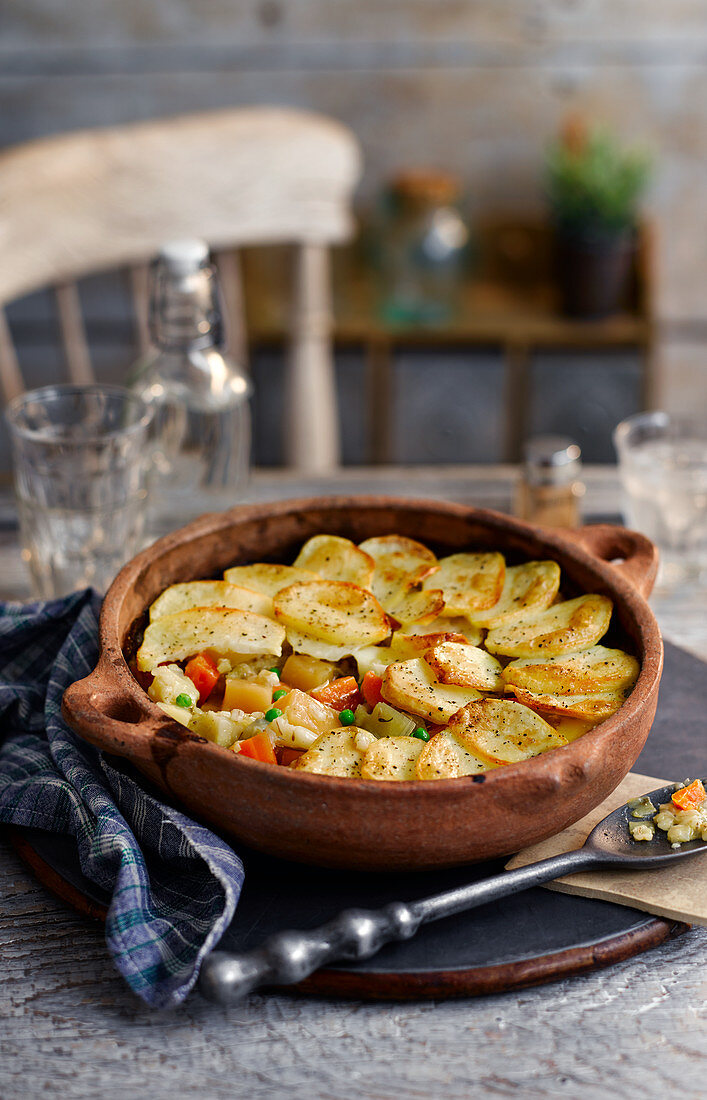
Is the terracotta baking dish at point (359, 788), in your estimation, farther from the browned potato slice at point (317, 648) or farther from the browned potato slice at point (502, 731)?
the browned potato slice at point (317, 648)

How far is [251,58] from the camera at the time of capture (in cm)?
412

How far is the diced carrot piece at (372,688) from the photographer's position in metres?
1.32

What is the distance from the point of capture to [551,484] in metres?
1.98

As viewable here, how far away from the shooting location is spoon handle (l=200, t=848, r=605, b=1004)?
0.97 m

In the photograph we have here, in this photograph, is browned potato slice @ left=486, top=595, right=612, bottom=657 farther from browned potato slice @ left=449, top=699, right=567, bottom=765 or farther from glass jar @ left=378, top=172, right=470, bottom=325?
glass jar @ left=378, top=172, right=470, bottom=325

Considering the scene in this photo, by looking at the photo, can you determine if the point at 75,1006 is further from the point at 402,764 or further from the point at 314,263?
the point at 314,263

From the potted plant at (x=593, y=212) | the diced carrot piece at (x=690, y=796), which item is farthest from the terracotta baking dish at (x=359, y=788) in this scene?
the potted plant at (x=593, y=212)

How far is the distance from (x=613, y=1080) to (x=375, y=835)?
1.00 feet

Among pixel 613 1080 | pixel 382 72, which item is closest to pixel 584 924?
pixel 613 1080

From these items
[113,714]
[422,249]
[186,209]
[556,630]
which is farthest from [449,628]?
[422,249]

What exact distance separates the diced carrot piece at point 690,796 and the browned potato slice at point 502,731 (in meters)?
0.16

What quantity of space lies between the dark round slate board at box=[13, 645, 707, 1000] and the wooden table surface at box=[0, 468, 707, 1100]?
25mm

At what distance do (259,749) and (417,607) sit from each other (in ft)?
1.16

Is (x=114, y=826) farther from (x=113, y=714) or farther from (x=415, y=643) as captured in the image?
(x=415, y=643)
